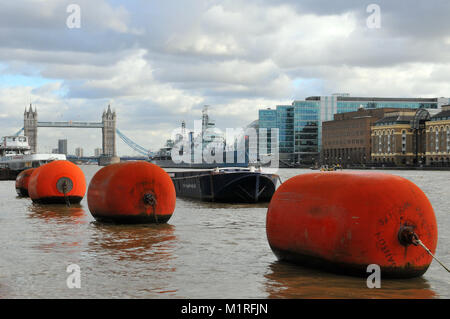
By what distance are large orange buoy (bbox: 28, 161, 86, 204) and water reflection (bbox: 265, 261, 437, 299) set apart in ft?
67.5

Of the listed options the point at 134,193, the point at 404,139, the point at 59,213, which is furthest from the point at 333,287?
the point at 404,139

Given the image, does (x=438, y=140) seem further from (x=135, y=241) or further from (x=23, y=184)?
(x=135, y=241)

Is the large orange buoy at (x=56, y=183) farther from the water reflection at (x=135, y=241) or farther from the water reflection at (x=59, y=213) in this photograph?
the water reflection at (x=135, y=241)

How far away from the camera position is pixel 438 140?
15638 cm

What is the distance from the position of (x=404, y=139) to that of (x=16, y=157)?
377 ft

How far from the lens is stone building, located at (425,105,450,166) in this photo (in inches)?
6043

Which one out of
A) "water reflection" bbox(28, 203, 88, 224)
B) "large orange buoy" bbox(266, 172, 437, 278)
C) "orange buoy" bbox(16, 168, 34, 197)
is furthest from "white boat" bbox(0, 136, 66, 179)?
"large orange buoy" bbox(266, 172, 437, 278)

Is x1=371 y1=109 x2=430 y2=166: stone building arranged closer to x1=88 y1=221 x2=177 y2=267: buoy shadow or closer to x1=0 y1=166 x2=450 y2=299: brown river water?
x1=0 y1=166 x2=450 y2=299: brown river water

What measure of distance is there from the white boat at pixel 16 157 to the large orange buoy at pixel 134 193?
217 ft

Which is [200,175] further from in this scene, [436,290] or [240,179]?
[436,290]

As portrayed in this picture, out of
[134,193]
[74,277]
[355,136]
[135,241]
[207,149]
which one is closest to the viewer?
[74,277]

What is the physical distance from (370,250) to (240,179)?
2600cm

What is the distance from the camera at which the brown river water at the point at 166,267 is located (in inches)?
400

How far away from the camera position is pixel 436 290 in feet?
34.4
